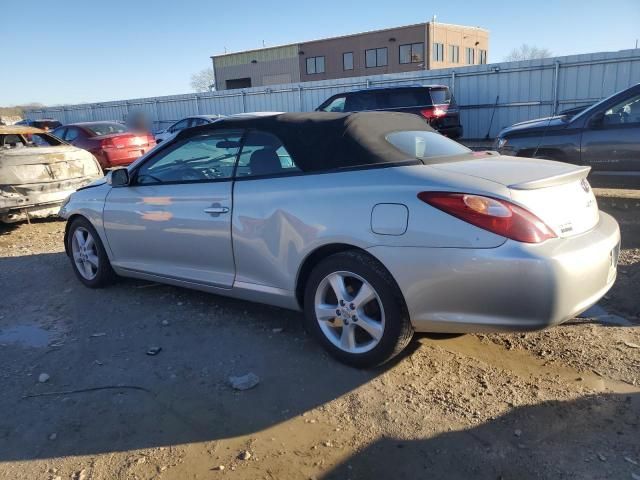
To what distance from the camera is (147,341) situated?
3.93 meters

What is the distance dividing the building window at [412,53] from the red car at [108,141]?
39.3 metres

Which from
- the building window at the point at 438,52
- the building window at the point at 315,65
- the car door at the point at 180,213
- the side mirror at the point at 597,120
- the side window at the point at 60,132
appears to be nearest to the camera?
the car door at the point at 180,213

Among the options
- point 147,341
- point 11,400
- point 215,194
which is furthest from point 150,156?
point 11,400

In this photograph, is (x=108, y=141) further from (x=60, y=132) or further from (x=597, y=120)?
(x=597, y=120)

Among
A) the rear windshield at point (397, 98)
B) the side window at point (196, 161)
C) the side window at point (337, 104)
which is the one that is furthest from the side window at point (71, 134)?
the side window at point (196, 161)

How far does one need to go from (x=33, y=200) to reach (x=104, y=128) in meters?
6.25

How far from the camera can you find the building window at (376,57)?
1978 inches

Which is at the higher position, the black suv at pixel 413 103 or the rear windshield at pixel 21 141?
the black suv at pixel 413 103

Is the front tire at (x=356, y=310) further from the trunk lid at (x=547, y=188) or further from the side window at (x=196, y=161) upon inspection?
the side window at (x=196, y=161)

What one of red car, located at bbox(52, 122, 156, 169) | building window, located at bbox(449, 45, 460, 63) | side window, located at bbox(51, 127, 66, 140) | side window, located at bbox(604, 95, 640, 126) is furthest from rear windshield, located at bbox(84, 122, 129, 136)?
building window, located at bbox(449, 45, 460, 63)

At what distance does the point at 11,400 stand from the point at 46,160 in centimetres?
553

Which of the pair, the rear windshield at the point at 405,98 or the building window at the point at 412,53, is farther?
the building window at the point at 412,53

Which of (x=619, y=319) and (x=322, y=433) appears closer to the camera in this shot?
(x=322, y=433)

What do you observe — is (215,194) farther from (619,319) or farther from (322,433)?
(619,319)
